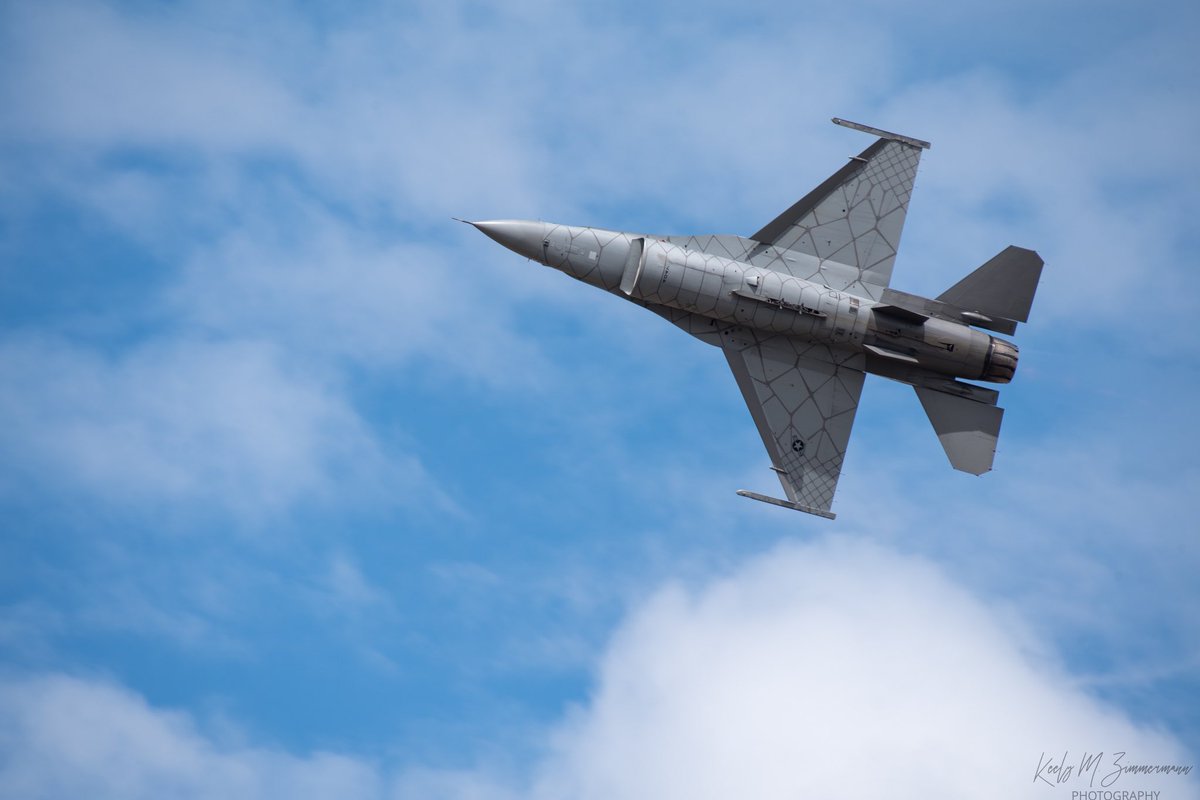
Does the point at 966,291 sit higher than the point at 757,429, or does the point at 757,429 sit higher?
the point at 966,291

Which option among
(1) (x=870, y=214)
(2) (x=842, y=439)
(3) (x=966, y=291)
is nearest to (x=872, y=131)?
(1) (x=870, y=214)

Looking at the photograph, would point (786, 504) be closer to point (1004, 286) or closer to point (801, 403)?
point (801, 403)

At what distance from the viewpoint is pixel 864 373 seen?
50.0m

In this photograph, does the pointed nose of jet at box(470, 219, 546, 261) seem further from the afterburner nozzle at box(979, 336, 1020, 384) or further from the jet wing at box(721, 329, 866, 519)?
the afterburner nozzle at box(979, 336, 1020, 384)

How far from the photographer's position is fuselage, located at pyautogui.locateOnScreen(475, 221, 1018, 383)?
157ft

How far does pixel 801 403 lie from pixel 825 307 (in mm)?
3548

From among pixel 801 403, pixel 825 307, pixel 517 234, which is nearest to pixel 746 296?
pixel 825 307

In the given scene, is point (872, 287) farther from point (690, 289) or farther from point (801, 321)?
point (690, 289)

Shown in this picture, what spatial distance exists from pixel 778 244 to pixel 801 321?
9.70ft

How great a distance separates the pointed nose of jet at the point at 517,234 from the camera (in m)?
48.0

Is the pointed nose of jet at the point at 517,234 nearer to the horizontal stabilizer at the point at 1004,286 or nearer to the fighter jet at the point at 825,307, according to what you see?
the fighter jet at the point at 825,307

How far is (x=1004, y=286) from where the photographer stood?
4956 cm

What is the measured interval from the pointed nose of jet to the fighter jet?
0.04m

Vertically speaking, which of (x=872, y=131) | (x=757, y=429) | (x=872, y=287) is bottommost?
(x=757, y=429)
